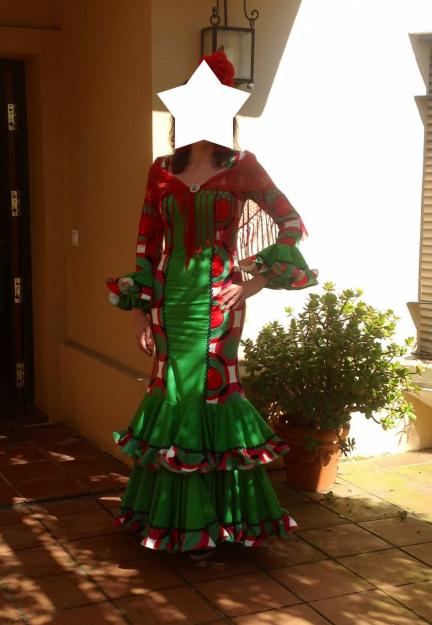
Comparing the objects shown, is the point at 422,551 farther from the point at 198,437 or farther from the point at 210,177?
the point at 210,177

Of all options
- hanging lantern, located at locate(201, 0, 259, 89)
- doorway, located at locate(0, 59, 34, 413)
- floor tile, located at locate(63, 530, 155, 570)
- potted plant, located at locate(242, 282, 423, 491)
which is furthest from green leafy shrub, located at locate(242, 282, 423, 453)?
doorway, located at locate(0, 59, 34, 413)

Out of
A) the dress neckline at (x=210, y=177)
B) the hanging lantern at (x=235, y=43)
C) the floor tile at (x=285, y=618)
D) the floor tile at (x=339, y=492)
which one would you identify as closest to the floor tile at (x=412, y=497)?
the floor tile at (x=339, y=492)

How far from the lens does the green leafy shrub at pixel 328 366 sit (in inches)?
185

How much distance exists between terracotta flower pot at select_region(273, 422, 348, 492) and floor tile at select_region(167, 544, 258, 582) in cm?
84

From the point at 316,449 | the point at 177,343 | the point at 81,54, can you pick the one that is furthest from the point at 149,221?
the point at 81,54

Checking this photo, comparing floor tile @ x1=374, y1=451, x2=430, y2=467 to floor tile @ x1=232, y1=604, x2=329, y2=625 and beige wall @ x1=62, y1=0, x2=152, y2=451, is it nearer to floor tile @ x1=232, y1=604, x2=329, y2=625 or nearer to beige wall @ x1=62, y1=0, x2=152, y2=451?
beige wall @ x1=62, y1=0, x2=152, y2=451

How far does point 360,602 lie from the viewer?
363 cm

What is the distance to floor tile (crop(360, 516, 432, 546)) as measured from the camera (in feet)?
14.1

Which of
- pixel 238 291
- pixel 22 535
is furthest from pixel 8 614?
pixel 238 291

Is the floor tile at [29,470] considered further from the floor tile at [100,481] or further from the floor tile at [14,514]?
the floor tile at [14,514]

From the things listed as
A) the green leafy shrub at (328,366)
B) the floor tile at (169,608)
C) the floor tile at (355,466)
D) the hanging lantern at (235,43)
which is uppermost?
the hanging lantern at (235,43)

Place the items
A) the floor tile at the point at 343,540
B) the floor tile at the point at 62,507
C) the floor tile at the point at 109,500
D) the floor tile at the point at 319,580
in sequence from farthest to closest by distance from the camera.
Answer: the floor tile at the point at 109,500, the floor tile at the point at 62,507, the floor tile at the point at 343,540, the floor tile at the point at 319,580

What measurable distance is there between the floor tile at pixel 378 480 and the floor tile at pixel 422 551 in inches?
28.4

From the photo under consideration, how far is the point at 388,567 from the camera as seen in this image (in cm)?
397
